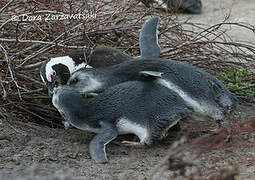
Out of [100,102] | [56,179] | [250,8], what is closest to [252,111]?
[100,102]

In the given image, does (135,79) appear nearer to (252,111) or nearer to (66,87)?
(66,87)

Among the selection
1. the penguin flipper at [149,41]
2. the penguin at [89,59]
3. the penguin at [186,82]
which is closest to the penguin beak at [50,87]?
the penguin at [89,59]

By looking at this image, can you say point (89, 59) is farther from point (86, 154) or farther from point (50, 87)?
point (86, 154)

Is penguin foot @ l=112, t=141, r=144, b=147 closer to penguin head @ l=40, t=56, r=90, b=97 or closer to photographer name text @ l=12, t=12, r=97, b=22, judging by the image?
penguin head @ l=40, t=56, r=90, b=97

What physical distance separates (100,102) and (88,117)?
102 mm

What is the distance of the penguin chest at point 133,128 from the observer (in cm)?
259

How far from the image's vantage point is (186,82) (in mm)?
2656

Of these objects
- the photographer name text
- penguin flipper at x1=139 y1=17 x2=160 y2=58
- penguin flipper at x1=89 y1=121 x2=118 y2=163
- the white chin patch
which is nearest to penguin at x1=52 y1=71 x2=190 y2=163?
penguin flipper at x1=89 y1=121 x2=118 y2=163

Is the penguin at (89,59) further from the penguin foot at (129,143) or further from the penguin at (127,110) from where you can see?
the penguin foot at (129,143)

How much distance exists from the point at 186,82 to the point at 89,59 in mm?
631

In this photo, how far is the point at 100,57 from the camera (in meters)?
3.01

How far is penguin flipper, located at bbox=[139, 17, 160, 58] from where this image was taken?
3031 mm

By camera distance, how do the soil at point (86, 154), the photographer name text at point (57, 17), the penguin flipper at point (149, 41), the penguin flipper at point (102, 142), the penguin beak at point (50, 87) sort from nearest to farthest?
1. the soil at point (86, 154)
2. the penguin flipper at point (102, 142)
3. the penguin beak at point (50, 87)
4. the penguin flipper at point (149, 41)
5. the photographer name text at point (57, 17)

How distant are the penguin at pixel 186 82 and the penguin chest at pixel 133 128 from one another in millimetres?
253
